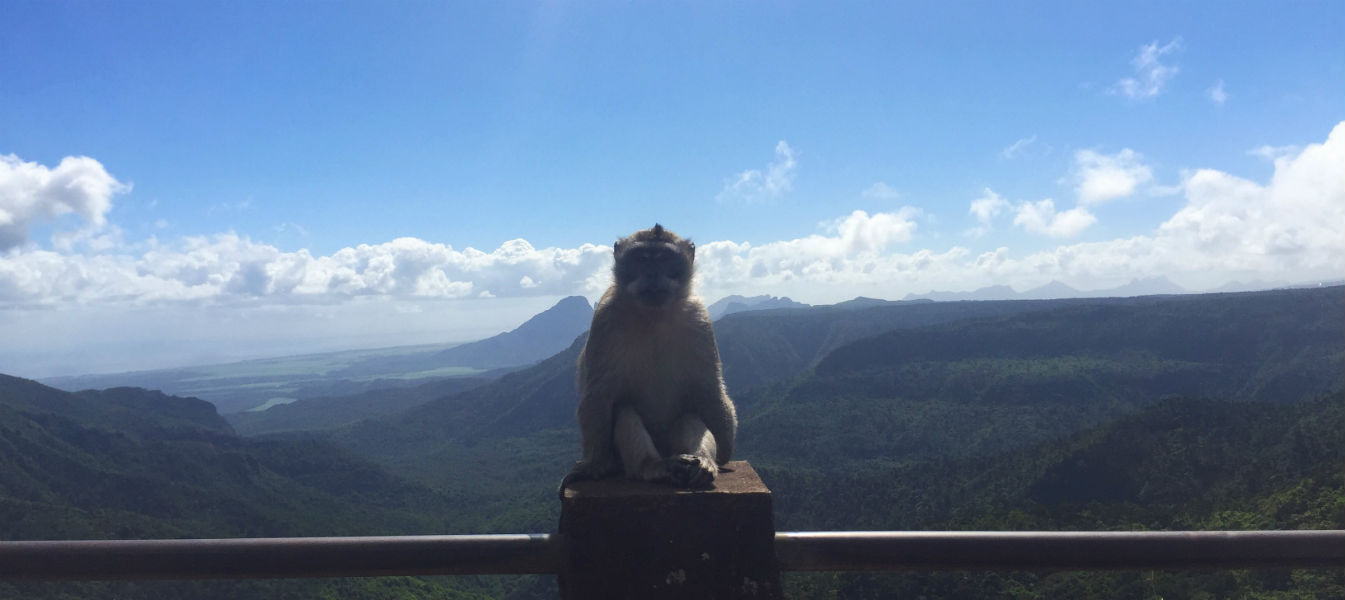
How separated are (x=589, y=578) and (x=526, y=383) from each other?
14822 cm

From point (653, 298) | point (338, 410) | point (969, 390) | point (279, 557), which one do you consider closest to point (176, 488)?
point (653, 298)

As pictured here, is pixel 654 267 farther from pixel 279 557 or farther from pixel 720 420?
pixel 279 557

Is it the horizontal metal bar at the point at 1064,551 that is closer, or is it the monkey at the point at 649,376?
the horizontal metal bar at the point at 1064,551

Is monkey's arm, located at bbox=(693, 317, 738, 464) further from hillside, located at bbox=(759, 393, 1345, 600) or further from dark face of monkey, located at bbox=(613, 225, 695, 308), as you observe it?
hillside, located at bbox=(759, 393, 1345, 600)

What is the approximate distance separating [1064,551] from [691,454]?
7.40ft

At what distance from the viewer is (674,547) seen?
3162 mm

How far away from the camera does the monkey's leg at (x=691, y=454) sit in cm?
367

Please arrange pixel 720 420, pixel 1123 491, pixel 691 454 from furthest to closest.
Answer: pixel 1123 491 < pixel 720 420 < pixel 691 454

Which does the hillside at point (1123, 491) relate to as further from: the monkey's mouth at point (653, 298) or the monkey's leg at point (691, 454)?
the monkey's leg at point (691, 454)

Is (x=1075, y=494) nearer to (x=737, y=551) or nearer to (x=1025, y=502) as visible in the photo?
(x=1025, y=502)

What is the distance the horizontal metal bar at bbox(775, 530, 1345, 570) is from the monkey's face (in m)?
3.40

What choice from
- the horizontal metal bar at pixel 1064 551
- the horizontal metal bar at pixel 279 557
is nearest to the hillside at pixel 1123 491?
the horizontal metal bar at pixel 1064 551

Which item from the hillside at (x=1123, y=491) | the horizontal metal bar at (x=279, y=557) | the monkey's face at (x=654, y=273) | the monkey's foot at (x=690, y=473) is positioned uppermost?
the monkey's face at (x=654, y=273)

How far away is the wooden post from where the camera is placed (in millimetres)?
3135
